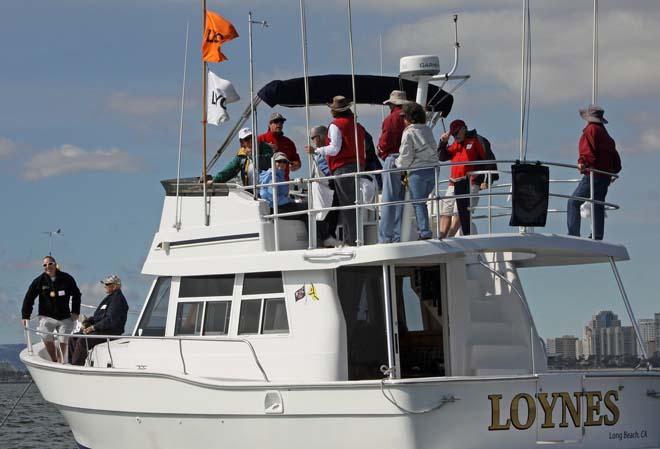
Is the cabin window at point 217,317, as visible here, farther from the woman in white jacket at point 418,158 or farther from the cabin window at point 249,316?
the woman in white jacket at point 418,158

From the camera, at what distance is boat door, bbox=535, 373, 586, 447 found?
1311 centimetres

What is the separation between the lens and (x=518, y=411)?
42.7 ft

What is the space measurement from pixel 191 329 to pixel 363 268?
2.51 metres

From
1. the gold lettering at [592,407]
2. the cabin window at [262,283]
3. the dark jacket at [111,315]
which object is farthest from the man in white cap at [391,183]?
the dark jacket at [111,315]

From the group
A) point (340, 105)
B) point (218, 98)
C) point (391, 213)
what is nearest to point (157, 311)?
point (218, 98)

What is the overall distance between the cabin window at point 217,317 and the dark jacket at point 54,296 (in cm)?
351

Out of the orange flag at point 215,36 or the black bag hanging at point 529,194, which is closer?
the black bag hanging at point 529,194

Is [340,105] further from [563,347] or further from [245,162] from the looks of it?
[563,347]

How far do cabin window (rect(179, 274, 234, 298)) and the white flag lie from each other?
2.30 metres

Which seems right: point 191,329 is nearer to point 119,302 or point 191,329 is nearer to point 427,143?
point 119,302

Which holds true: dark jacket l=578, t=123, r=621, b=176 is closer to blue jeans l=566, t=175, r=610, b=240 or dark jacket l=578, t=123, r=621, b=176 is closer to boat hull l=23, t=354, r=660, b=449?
blue jeans l=566, t=175, r=610, b=240

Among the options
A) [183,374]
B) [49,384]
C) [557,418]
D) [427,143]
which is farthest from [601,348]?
[49,384]

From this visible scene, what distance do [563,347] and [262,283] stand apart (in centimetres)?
475

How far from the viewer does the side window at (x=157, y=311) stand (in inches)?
627
